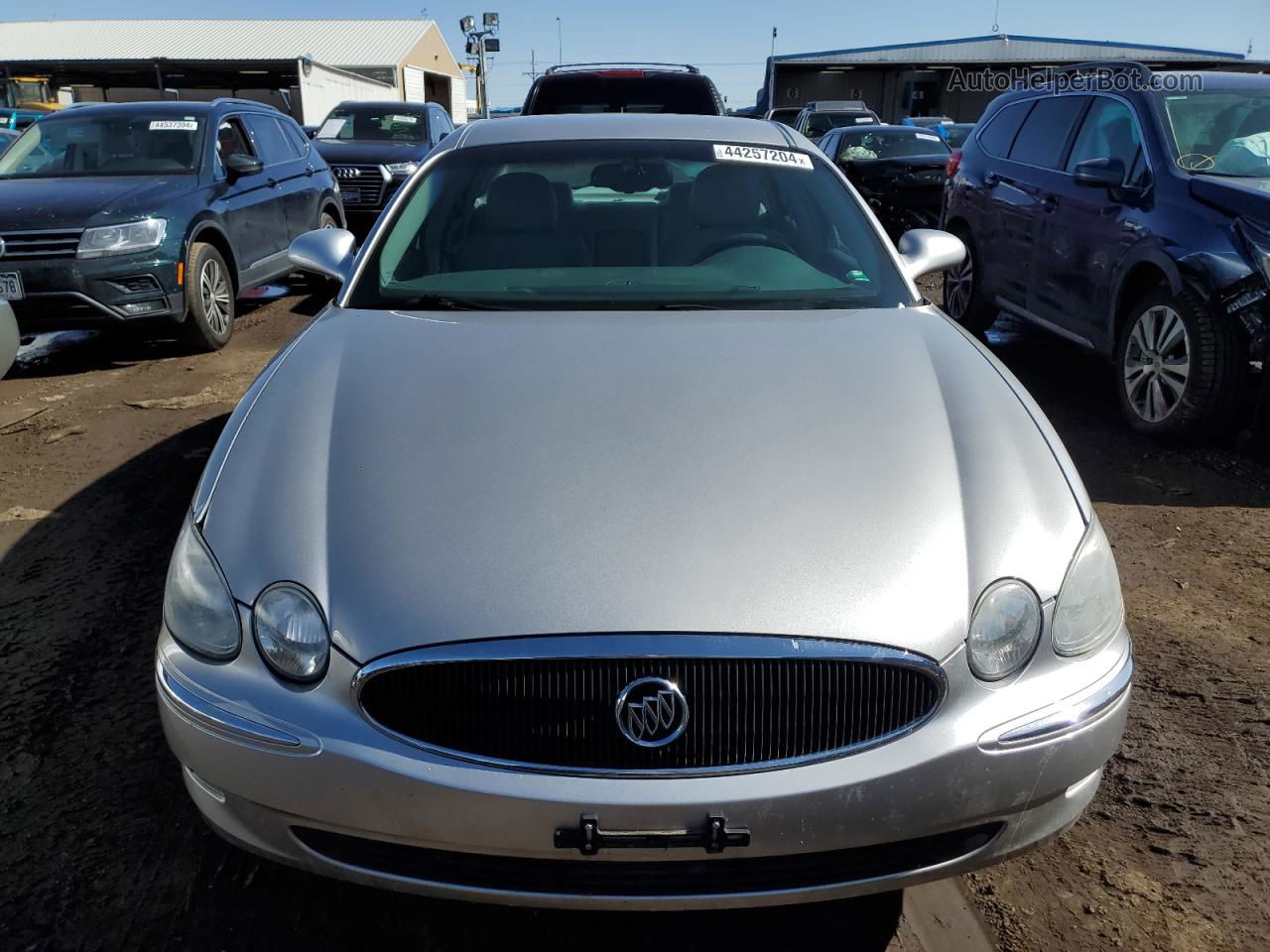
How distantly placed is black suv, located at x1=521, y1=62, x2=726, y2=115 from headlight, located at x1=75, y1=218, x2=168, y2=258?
330cm

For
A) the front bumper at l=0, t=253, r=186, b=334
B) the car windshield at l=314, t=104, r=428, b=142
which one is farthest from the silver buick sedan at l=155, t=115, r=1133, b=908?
the car windshield at l=314, t=104, r=428, b=142

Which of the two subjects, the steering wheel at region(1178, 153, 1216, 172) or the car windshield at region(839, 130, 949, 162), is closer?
the steering wheel at region(1178, 153, 1216, 172)

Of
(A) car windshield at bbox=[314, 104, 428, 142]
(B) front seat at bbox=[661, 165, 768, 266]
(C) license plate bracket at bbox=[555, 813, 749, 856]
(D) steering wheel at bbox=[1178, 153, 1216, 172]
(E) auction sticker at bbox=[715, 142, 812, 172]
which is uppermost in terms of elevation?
(A) car windshield at bbox=[314, 104, 428, 142]

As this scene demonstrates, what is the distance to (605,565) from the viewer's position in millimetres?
1888

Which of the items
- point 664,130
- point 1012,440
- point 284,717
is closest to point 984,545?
point 1012,440

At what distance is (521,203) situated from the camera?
11.3 ft

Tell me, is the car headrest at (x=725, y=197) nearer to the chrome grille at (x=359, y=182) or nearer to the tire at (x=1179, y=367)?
the tire at (x=1179, y=367)

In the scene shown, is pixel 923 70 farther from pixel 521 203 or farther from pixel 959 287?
pixel 521 203

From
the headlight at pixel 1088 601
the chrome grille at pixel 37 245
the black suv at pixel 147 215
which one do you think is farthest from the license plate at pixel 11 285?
the headlight at pixel 1088 601

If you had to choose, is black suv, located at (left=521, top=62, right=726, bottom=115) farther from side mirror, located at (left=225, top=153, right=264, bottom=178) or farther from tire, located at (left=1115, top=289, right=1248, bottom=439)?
tire, located at (left=1115, top=289, right=1248, bottom=439)

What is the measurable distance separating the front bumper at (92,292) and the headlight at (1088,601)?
6.30 meters

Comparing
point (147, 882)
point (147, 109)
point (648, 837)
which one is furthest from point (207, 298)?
point (648, 837)

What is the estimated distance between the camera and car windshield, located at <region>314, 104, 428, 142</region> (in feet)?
47.0

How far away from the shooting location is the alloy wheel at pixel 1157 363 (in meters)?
5.03
